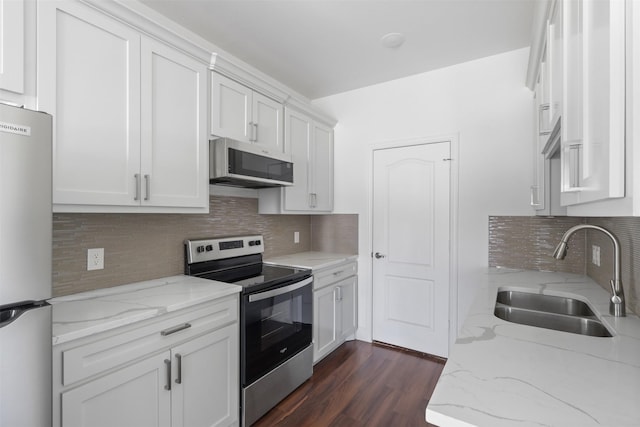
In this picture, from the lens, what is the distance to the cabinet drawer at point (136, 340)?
1147 millimetres

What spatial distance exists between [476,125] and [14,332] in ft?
9.75

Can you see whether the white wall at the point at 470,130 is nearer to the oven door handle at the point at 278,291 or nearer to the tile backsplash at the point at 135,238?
the oven door handle at the point at 278,291

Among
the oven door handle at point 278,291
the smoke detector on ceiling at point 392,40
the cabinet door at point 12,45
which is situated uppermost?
the smoke detector on ceiling at point 392,40

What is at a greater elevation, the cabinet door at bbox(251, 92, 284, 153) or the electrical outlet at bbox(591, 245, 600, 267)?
the cabinet door at bbox(251, 92, 284, 153)

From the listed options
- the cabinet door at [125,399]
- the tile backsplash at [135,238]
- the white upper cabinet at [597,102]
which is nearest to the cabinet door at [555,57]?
the white upper cabinet at [597,102]

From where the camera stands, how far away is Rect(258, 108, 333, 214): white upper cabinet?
2678 mm

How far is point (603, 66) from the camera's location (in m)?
0.64

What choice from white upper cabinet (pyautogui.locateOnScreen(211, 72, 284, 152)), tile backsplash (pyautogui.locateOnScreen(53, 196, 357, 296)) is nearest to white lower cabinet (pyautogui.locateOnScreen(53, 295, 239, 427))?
tile backsplash (pyautogui.locateOnScreen(53, 196, 357, 296))

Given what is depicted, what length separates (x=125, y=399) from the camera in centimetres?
129

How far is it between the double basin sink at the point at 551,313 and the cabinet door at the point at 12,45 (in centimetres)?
235

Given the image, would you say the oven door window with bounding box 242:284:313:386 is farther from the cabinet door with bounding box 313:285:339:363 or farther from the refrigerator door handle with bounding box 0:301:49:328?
the refrigerator door handle with bounding box 0:301:49:328

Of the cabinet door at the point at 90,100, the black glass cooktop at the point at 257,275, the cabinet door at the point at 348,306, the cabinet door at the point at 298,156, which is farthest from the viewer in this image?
the cabinet door at the point at 348,306

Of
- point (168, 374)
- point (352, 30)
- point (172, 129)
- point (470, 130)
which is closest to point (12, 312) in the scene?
point (168, 374)

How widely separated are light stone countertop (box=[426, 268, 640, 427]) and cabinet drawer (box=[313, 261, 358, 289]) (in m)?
1.43
